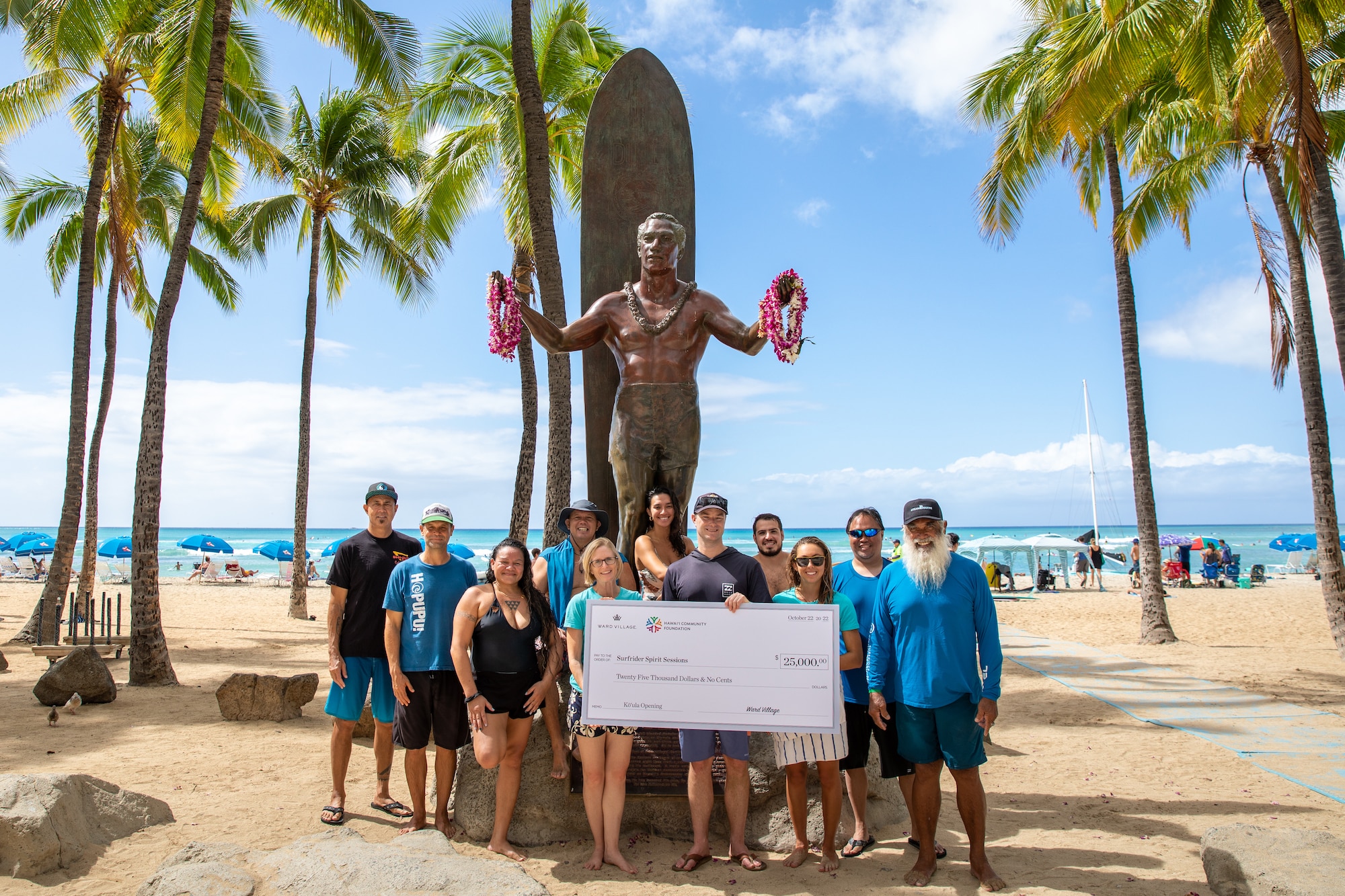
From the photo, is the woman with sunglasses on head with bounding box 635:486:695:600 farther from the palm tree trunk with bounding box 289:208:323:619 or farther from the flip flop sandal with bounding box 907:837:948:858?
the palm tree trunk with bounding box 289:208:323:619

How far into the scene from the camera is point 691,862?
413 centimetres

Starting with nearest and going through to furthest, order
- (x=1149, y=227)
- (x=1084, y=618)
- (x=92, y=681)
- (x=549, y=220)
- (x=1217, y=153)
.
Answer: (x=92, y=681), (x=549, y=220), (x=1217, y=153), (x=1149, y=227), (x=1084, y=618)

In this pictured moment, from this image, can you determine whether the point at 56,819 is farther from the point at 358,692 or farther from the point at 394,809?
the point at 394,809

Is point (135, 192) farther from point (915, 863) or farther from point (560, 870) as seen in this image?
point (915, 863)

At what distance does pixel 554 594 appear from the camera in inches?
181

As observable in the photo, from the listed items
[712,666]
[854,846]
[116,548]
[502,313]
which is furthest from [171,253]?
[116,548]

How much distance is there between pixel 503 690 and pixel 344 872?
100 centimetres

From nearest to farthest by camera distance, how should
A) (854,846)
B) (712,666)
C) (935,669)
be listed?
(935,669)
(712,666)
(854,846)

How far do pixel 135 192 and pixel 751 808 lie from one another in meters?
15.1

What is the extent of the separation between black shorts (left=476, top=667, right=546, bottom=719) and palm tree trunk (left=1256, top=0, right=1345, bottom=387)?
27.5 ft

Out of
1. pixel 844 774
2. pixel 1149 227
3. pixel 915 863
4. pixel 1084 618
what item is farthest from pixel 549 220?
pixel 1084 618

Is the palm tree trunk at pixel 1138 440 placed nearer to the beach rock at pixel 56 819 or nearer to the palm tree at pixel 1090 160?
the palm tree at pixel 1090 160

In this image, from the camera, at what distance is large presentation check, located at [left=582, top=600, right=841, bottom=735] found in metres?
3.87

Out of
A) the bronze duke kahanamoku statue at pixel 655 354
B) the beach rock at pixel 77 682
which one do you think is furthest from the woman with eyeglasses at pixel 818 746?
the beach rock at pixel 77 682
